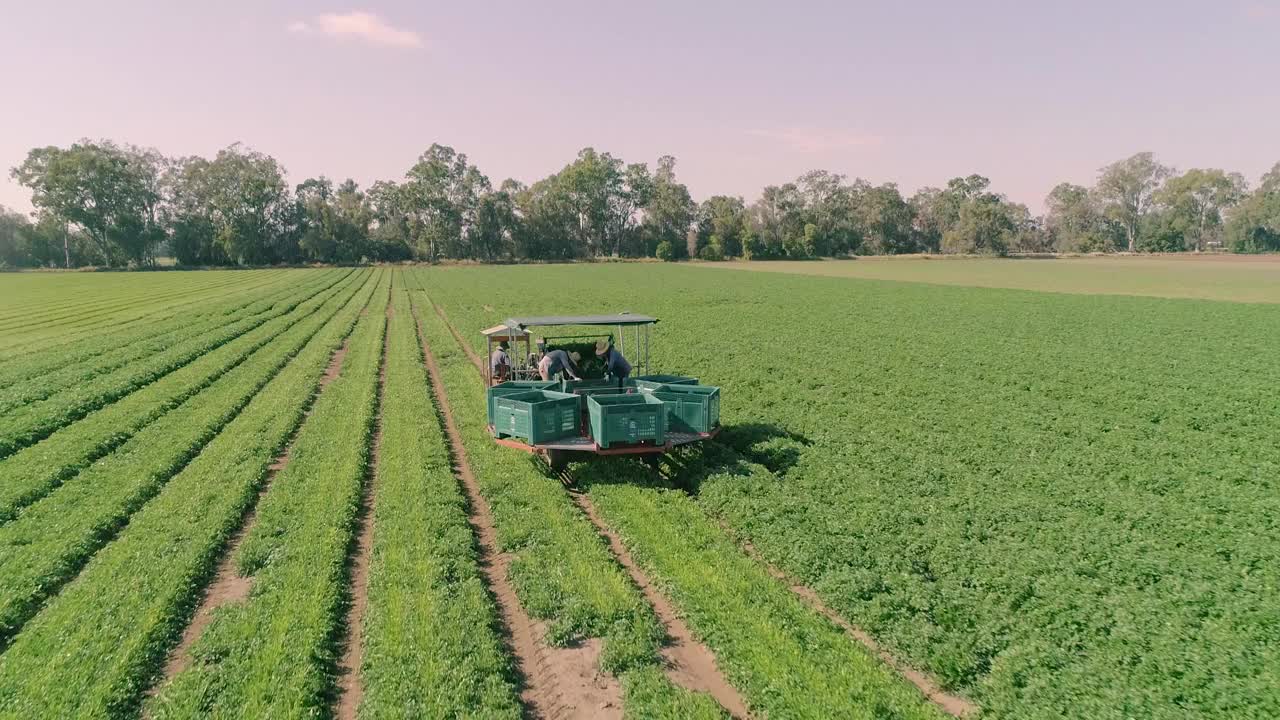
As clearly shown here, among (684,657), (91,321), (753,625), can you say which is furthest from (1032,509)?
(91,321)

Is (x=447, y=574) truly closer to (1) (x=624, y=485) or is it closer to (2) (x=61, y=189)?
(1) (x=624, y=485)

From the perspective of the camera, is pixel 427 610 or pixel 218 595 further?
pixel 218 595

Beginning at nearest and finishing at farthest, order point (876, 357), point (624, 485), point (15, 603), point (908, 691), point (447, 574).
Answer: point (908, 691) < point (15, 603) < point (447, 574) < point (624, 485) < point (876, 357)

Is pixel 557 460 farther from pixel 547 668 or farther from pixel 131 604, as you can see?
pixel 131 604

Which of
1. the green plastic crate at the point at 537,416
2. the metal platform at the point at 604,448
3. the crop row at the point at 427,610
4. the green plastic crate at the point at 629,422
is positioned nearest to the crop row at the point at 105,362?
the crop row at the point at 427,610

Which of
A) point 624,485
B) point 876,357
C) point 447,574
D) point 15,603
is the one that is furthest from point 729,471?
point 876,357

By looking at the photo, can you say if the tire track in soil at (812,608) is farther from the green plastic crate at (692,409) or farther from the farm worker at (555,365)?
the farm worker at (555,365)

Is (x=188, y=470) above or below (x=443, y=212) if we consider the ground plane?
below

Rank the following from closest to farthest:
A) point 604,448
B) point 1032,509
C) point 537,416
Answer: point 1032,509 < point 604,448 < point 537,416
